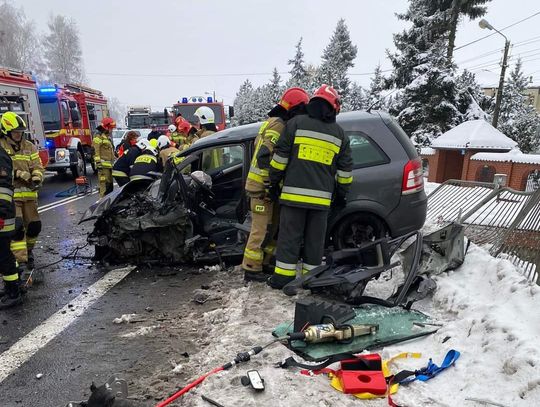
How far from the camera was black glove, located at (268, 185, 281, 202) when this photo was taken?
3995mm

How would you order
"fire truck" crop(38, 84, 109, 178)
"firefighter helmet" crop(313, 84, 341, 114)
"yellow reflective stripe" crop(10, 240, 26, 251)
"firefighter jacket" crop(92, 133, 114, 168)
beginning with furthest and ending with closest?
"fire truck" crop(38, 84, 109, 178) < "firefighter jacket" crop(92, 133, 114, 168) < "yellow reflective stripe" crop(10, 240, 26, 251) < "firefighter helmet" crop(313, 84, 341, 114)

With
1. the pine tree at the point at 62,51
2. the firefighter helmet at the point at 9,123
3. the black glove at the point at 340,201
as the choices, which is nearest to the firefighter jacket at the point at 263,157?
the black glove at the point at 340,201

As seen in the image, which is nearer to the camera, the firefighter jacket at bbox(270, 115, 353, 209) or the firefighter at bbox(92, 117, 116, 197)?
the firefighter jacket at bbox(270, 115, 353, 209)

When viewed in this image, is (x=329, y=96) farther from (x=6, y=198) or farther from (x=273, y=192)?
(x=6, y=198)

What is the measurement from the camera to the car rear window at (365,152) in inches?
176

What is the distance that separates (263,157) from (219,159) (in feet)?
4.51

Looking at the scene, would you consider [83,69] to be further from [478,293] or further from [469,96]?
[478,293]

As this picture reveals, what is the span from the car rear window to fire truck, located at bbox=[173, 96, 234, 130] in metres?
13.3

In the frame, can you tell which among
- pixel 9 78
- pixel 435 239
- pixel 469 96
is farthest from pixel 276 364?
pixel 469 96

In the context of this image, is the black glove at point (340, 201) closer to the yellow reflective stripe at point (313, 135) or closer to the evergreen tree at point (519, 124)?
the yellow reflective stripe at point (313, 135)

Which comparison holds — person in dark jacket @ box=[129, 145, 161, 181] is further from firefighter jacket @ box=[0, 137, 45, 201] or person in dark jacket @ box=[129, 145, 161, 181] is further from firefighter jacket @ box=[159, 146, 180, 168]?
firefighter jacket @ box=[0, 137, 45, 201]

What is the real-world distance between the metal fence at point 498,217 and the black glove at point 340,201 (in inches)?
49.3

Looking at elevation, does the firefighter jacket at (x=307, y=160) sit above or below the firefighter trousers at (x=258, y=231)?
above

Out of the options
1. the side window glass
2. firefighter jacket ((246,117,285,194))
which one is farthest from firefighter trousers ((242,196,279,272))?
the side window glass
